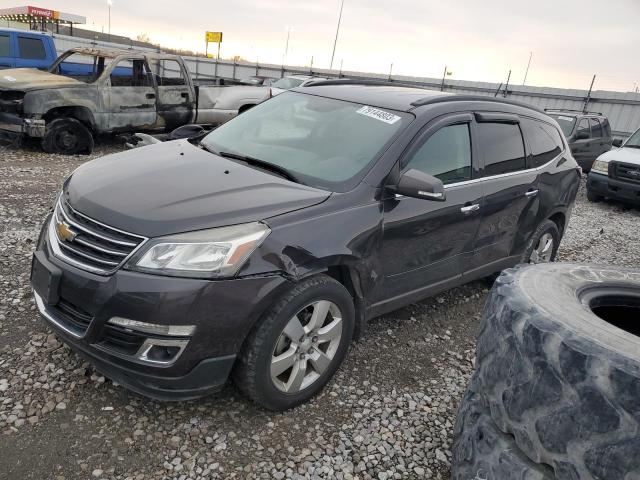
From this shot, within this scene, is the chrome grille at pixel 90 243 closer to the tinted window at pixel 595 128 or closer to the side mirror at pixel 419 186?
the side mirror at pixel 419 186

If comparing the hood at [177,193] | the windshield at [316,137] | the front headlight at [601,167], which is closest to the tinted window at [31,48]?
the windshield at [316,137]

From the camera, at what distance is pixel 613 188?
9680 millimetres

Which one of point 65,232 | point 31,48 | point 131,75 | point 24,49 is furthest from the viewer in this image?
point 31,48

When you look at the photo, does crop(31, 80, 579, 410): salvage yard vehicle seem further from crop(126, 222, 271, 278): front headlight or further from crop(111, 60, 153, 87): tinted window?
crop(111, 60, 153, 87): tinted window

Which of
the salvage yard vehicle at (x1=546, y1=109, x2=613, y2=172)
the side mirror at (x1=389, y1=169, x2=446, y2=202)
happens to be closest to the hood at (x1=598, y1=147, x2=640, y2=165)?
the salvage yard vehicle at (x1=546, y1=109, x2=613, y2=172)

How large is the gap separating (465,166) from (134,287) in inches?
98.6

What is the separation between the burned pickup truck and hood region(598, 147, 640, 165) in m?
7.71

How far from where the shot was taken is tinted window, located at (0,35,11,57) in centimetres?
1212

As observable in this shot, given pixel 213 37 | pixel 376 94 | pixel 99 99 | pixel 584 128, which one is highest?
pixel 213 37

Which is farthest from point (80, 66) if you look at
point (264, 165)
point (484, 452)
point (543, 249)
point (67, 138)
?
point (484, 452)

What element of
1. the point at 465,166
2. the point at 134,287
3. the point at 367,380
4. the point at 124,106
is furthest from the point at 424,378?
the point at 124,106

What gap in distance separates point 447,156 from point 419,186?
2.54 feet

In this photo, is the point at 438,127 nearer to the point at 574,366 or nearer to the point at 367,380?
the point at 367,380

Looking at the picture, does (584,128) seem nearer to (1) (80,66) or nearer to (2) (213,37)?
(1) (80,66)
